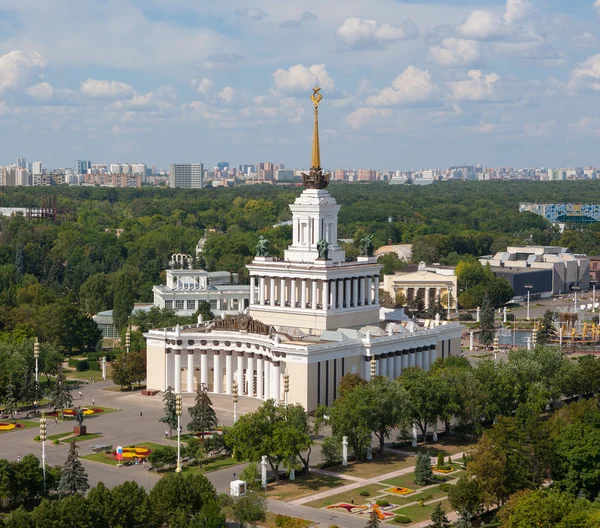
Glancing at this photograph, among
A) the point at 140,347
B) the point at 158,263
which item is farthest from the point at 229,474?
the point at 158,263

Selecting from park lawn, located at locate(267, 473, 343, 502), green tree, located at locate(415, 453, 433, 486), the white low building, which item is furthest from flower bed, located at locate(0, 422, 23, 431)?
the white low building

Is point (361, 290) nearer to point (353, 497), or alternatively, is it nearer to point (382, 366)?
point (382, 366)

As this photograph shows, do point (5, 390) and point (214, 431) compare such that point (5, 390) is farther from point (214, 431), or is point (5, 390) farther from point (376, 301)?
point (376, 301)

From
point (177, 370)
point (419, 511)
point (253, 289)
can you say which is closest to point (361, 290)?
point (253, 289)

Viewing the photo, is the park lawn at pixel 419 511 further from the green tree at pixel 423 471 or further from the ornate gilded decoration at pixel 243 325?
the ornate gilded decoration at pixel 243 325

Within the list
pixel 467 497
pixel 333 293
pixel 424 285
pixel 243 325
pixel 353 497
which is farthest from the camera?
pixel 424 285

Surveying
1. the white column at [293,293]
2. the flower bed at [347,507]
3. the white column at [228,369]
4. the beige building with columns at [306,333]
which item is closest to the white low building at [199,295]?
the beige building with columns at [306,333]

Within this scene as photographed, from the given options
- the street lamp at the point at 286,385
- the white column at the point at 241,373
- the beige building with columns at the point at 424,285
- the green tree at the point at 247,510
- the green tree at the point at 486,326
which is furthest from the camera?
the beige building with columns at the point at 424,285
